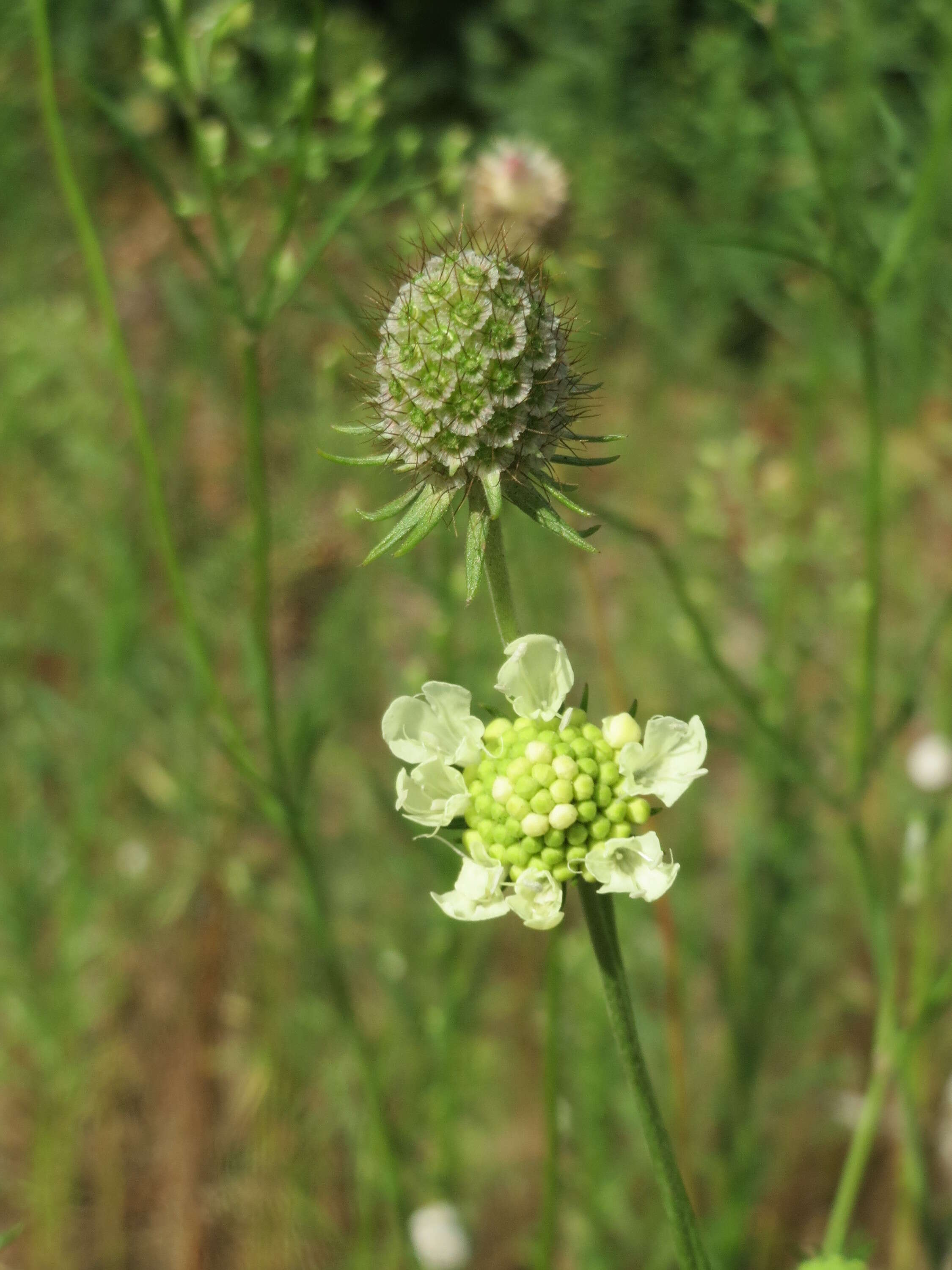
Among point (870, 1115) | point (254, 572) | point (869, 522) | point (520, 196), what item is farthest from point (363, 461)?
point (520, 196)

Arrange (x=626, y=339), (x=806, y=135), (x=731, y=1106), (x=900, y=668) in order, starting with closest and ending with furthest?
(x=806, y=135), (x=731, y=1106), (x=900, y=668), (x=626, y=339)

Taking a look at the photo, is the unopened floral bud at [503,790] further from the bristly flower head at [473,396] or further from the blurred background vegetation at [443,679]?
the blurred background vegetation at [443,679]

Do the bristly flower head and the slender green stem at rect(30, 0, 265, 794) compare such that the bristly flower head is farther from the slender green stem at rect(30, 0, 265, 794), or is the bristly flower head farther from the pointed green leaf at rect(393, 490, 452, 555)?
the slender green stem at rect(30, 0, 265, 794)

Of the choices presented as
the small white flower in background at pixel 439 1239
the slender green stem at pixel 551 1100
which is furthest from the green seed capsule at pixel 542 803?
the small white flower in background at pixel 439 1239

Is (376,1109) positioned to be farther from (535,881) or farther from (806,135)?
(806,135)

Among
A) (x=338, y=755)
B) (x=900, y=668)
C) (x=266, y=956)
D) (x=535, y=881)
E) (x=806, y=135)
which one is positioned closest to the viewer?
(x=535, y=881)

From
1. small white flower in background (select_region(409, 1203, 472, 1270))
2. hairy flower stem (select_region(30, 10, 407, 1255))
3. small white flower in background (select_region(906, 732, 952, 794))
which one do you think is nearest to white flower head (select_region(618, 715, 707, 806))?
hairy flower stem (select_region(30, 10, 407, 1255))

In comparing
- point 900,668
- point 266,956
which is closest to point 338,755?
point 266,956
